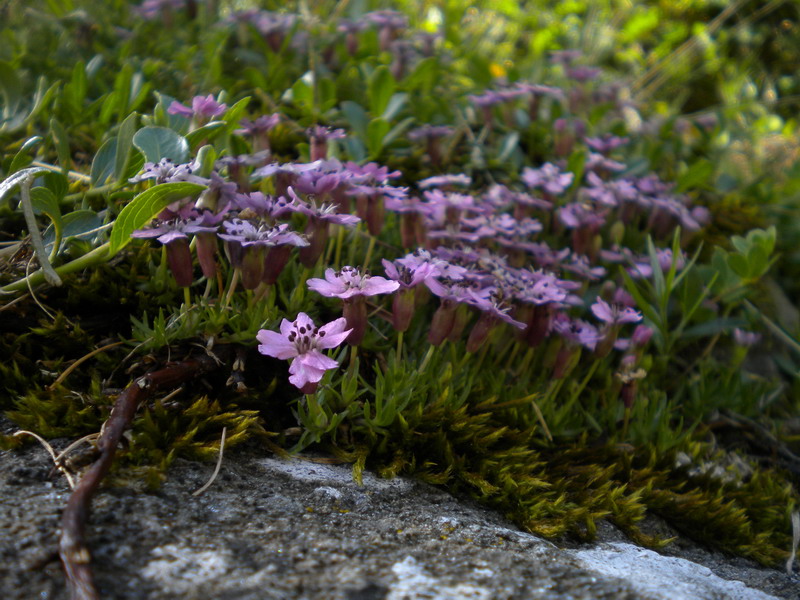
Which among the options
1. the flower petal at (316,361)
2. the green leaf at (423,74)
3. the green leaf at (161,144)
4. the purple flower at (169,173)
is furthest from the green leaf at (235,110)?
the green leaf at (423,74)

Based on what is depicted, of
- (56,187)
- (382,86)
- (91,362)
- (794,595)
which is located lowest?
(91,362)

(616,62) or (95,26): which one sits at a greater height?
(616,62)

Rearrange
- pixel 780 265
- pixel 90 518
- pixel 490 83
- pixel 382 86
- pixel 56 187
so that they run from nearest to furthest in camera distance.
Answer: pixel 90 518, pixel 56 187, pixel 382 86, pixel 780 265, pixel 490 83

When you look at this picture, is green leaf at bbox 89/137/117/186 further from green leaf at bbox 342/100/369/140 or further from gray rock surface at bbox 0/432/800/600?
green leaf at bbox 342/100/369/140

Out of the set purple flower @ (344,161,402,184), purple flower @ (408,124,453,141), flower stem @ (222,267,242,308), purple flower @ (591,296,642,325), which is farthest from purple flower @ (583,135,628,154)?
flower stem @ (222,267,242,308)

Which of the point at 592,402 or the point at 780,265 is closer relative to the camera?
the point at 592,402

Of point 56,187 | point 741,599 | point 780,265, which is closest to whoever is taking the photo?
point 741,599

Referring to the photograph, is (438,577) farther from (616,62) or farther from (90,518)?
(616,62)

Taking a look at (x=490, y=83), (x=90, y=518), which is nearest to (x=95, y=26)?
(x=490, y=83)

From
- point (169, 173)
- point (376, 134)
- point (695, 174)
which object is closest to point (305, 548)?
point (169, 173)
